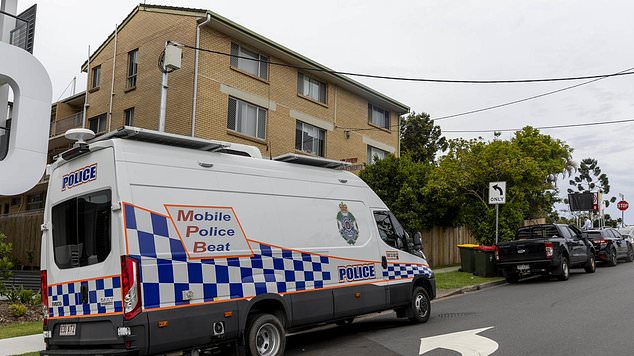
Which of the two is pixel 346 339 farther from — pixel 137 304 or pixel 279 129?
pixel 279 129

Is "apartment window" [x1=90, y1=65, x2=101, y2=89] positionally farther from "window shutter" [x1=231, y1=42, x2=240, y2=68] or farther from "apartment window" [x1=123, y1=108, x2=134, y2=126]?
"window shutter" [x1=231, y1=42, x2=240, y2=68]

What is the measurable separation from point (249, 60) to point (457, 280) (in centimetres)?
1132

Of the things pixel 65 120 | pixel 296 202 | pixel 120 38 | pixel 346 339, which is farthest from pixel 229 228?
pixel 65 120

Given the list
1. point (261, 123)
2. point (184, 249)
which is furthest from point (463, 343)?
point (261, 123)

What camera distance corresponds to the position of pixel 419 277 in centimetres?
990

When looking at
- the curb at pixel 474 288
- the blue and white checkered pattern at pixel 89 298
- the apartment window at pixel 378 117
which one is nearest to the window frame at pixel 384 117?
the apartment window at pixel 378 117

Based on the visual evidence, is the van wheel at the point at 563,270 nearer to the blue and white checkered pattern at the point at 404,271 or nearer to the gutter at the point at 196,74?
the blue and white checkered pattern at the point at 404,271

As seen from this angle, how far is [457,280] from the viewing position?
16.2 m

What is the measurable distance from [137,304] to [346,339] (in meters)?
4.12

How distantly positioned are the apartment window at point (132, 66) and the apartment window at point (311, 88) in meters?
6.75

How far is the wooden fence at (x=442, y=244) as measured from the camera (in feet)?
73.0

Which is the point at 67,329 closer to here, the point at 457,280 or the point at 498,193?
the point at 457,280

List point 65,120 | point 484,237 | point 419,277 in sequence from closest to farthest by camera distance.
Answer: point 419,277 < point 484,237 < point 65,120

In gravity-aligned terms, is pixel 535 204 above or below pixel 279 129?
below
